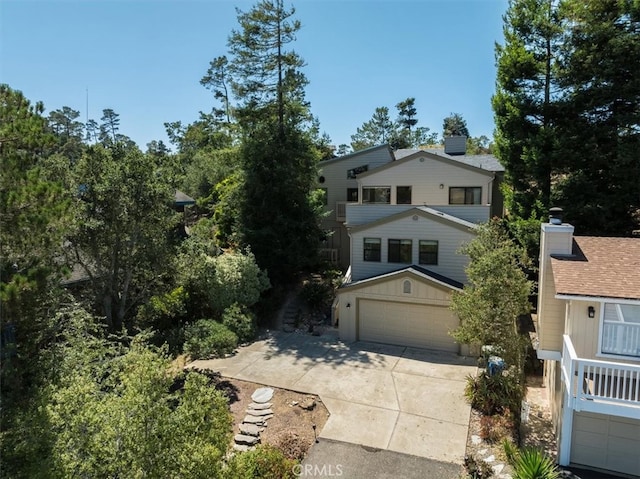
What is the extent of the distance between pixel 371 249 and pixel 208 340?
28.3ft

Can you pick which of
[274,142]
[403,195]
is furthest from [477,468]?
[274,142]

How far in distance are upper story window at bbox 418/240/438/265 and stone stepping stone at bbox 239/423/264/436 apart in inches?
415

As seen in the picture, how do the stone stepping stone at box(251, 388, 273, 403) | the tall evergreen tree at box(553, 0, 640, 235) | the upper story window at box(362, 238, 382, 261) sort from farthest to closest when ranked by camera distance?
1. the upper story window at box(362, 238, 382, 261)
2. the tall evergreen tree at box(553, 0, 640, 235)
3. the stone stepping stone at box(251, 388, 273, 403)

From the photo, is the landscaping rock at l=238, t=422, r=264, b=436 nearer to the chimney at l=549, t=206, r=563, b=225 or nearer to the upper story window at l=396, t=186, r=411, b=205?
the chimney at l=549, t=206, r=563, b=225

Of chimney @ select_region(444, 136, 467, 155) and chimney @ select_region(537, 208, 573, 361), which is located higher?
chimney @ select_region(444, 136, 467, 155)

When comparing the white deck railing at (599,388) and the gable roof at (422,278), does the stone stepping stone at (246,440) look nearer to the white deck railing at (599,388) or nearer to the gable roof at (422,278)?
the white deck railing at (599,388)

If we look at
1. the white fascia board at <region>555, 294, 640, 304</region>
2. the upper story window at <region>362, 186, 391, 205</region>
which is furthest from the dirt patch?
the upper story window at <region>362, 186, 391, 205</region>

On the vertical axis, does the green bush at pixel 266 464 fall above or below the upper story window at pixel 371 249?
below

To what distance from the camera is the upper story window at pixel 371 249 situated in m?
18.2

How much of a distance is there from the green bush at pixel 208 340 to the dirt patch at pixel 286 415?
206 cm

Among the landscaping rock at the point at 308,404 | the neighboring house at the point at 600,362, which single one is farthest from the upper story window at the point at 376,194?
the landscaping rock at the point at 308,404

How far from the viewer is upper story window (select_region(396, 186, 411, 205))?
21609 millimetres

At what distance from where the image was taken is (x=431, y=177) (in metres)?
21.0

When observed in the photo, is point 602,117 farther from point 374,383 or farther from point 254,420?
point 254,420
